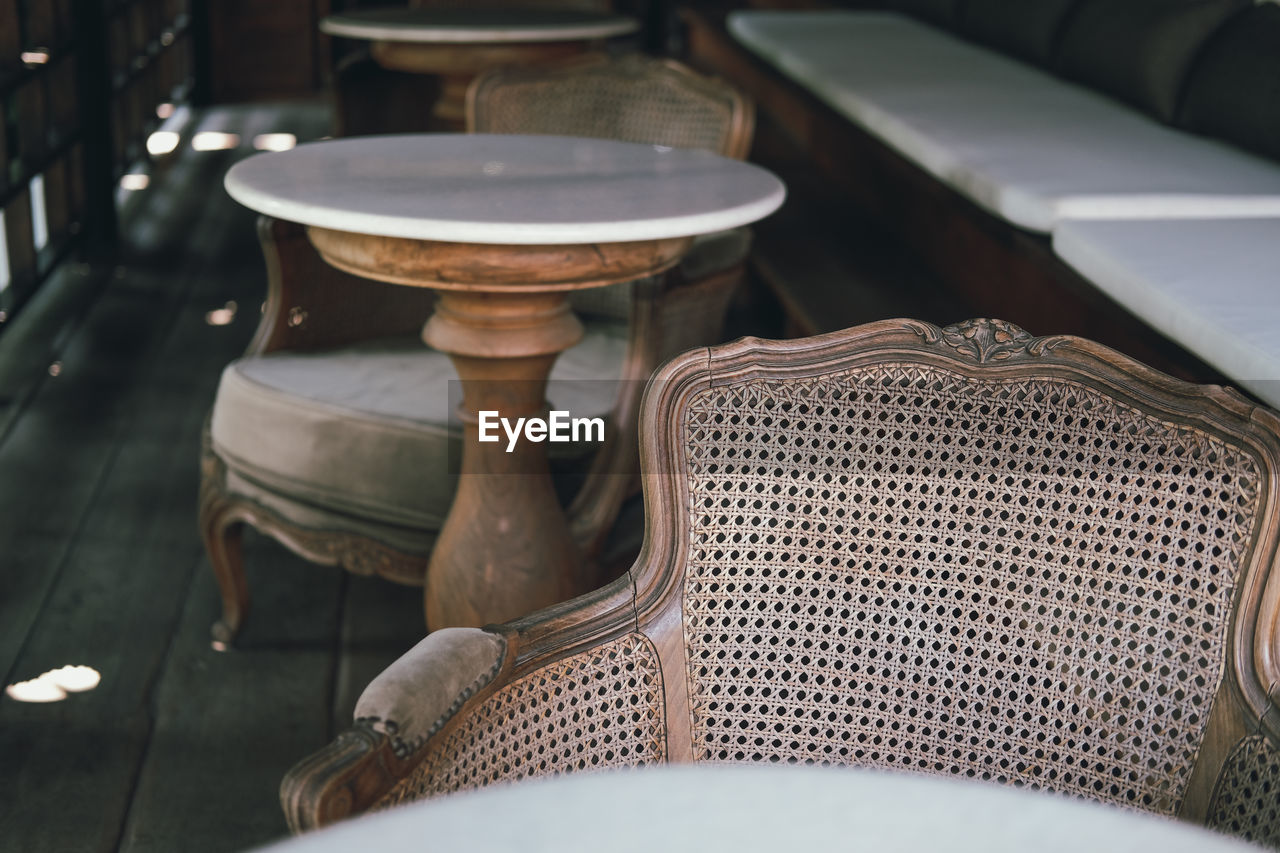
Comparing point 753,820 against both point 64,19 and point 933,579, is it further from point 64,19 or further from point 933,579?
point 64,19

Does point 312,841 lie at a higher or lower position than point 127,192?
higher

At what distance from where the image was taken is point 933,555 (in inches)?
42.8

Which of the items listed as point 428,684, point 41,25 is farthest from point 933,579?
point 41,25

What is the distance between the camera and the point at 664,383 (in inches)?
41.8

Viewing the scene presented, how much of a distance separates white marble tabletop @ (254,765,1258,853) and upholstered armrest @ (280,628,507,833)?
16 centimetres

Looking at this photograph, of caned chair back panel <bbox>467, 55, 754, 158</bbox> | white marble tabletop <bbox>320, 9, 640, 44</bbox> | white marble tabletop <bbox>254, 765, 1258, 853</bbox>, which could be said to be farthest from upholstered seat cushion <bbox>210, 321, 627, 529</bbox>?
white marble tabletop <bbox>320, 9, 640, 44</bbox>

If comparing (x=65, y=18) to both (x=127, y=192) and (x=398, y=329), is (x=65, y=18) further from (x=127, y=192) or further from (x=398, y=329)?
(x=398, y=329)

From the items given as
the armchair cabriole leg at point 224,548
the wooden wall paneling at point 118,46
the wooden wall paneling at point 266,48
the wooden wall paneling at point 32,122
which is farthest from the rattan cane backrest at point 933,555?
the wooden wall paneling at point 266,48

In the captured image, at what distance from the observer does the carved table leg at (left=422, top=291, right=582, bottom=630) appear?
1.67 meters

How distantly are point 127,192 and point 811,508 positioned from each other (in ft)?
15.7

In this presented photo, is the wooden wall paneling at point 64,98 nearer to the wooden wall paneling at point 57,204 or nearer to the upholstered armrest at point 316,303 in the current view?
the wooden wall paneling at point 57,204

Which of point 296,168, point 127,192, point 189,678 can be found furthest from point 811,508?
point 127,192

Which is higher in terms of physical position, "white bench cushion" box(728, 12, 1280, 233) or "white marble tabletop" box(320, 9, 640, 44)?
"white bench cushion" box(728, 12, 1280, 233)

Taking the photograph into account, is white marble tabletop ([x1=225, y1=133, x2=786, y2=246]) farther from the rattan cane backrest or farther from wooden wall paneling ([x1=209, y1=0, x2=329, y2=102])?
wooden wall paneling ([x1=209, y1=0, x2=329, y2=102])
